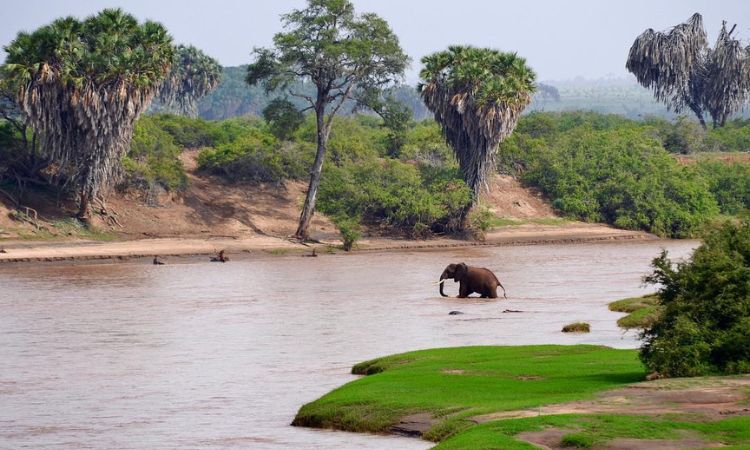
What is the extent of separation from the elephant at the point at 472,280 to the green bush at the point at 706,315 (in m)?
19.5

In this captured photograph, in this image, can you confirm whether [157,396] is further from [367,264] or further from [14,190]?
[14,190]

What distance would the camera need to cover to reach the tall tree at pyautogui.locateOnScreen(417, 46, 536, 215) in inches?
2542

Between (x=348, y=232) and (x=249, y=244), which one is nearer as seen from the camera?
(x=249, y=244)

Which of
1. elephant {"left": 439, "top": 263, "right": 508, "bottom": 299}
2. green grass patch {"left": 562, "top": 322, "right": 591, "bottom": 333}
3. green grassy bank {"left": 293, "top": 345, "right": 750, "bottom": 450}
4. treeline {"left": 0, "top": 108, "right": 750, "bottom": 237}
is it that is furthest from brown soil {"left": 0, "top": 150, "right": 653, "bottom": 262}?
green grassy bank {"left": 293, "top": 345, "right": 750, "bottom": 450}

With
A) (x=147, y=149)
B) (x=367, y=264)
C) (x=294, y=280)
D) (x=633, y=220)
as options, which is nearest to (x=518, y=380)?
(x=294, y=280)

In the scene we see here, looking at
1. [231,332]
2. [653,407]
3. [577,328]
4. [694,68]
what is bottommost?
[231,332]

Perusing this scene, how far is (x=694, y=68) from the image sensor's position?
9644 centimetres

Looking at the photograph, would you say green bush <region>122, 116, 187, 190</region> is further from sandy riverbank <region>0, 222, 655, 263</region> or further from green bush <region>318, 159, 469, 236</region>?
green bush <region>318, 159, 469, 236</region>

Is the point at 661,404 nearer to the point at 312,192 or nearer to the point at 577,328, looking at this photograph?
the point at 577,328

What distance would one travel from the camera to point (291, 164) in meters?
67.9

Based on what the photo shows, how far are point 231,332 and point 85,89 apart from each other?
26104 millimetres

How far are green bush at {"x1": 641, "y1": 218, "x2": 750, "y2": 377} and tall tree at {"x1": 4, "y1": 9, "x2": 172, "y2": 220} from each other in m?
39.1

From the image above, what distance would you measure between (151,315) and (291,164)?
110ft

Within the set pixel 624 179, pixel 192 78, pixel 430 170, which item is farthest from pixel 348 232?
pixel 192 78
